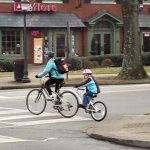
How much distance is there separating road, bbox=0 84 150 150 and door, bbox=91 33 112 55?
25.4 meters

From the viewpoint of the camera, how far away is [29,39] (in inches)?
1677

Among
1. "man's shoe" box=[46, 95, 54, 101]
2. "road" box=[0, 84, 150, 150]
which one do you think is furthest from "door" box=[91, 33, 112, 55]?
"man's shoe" box=[46, 95, 54, 101]

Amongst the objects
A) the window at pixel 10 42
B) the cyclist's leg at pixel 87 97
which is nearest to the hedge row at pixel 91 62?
the window at pixel 10 42

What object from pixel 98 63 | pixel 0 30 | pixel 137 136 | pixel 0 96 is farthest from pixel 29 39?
pixel 137 136

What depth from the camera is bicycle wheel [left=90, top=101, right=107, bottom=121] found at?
13.9 metres

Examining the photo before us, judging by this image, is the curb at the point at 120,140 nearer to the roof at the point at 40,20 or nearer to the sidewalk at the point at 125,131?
the sidewalk at the point at 125,131

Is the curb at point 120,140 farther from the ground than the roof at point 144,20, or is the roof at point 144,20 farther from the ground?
the roof at point 144,20

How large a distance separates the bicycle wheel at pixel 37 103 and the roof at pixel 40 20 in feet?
84.5

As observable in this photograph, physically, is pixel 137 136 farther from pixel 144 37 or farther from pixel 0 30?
pixel 144 37

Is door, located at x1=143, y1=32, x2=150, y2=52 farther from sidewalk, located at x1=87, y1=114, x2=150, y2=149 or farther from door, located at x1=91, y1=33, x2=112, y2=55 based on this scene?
sidewalk, located at x1=87, y1=114, x2=150, y2=149

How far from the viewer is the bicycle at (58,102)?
14492mm

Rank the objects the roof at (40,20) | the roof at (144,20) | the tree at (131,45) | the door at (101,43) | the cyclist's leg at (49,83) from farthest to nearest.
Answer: the roof at (144,20) < the door at (101,43) < the roof at (40,20) < the tree at (131,45) < the cyclist's leg at (49,83)

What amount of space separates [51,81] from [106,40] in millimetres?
31351

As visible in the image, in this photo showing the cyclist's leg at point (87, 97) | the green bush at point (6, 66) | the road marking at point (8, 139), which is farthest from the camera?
the green bush at point (6, 66)
